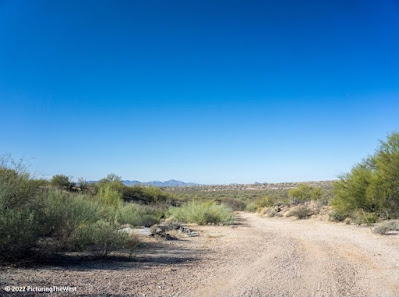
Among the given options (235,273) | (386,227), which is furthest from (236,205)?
(235,273)

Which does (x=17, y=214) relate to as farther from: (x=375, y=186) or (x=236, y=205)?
(x=236, y=205)

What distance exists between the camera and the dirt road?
726 cm

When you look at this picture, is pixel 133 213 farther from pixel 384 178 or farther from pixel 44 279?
pixel 384 178

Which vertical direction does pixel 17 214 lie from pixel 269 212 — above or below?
above

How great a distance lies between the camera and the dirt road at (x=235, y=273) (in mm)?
7258

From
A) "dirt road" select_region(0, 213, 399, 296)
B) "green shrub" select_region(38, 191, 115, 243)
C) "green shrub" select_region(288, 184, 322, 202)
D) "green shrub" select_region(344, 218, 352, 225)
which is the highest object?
"green shrub" select_region(288, 184, 322, 202)

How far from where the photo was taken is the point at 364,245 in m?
14.0

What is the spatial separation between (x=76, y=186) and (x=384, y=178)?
2823cm

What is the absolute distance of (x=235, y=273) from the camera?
8906 millimetres

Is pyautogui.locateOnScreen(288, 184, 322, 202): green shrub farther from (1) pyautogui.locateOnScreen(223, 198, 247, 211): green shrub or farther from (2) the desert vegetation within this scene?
(2) the desert vegetation

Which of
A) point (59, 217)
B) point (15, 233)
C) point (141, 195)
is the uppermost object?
point (141, 195)

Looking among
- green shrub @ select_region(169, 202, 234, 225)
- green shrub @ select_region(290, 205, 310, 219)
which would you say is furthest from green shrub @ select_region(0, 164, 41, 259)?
green shrub @ select_region(290, 205, 310, 219)

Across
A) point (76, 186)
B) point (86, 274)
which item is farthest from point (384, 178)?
point (76, 186)

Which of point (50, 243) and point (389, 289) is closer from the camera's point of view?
point (389, 289)
